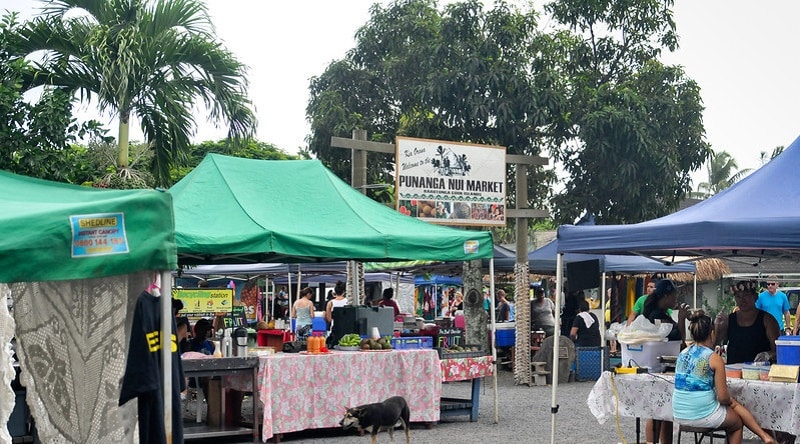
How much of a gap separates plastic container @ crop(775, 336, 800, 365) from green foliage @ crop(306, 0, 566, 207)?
43.5 feet

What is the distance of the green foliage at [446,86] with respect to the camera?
2169 cm

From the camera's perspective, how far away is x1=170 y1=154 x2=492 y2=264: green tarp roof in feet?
34.9

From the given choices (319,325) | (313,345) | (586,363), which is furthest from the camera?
(319,325)

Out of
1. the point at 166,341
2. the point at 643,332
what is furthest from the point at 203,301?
the point at 166,341

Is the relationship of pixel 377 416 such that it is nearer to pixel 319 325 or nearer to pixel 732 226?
pixel 732 226

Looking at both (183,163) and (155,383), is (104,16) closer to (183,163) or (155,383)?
(183,163)

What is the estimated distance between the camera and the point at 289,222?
37.0 ft

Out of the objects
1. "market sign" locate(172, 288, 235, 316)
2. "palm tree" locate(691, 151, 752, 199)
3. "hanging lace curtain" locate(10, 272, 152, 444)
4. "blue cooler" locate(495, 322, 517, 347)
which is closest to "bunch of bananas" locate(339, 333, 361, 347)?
"hanging lace curtain" locate(10, 272, 152, 444)

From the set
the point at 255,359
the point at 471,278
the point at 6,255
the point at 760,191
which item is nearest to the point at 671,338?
the point at 760,191

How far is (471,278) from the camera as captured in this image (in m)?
19.6

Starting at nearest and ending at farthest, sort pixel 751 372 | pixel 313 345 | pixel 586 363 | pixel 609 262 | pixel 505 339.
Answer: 1. pixel 751 372
2. pixel 313 345
3. pixel 586 363
4. pixel 505 339
5. pixel 609 262

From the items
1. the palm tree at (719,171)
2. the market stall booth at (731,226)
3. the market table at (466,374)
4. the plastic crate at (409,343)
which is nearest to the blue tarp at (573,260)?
the market table at (466,374)

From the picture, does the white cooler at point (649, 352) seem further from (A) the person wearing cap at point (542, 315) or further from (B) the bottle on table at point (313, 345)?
(A) the person wearing cap at point (542, 315)

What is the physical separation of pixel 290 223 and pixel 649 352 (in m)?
4.03
